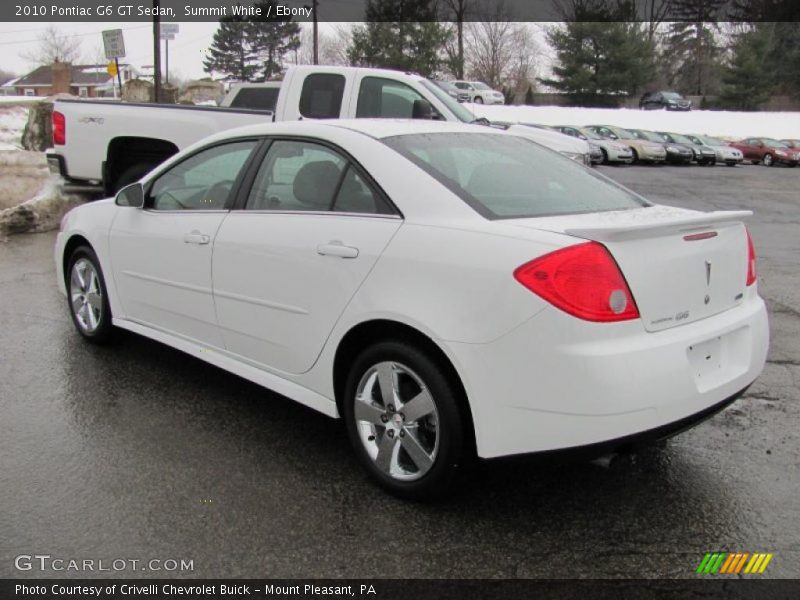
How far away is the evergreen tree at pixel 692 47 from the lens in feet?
208

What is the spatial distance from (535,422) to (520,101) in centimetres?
6301

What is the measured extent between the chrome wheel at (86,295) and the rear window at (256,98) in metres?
5.37

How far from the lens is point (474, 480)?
127 inches

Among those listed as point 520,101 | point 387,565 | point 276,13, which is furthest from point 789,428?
point 520,101

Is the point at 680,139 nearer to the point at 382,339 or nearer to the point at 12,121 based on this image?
the point at 12,121

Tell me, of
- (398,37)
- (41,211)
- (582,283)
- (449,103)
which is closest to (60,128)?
(41,211)

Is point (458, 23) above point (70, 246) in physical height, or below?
above

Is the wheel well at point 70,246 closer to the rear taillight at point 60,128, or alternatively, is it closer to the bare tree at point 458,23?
the rear taillight at point 60,128

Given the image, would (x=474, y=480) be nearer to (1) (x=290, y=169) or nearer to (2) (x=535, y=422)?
(2) (x=535, y=422)

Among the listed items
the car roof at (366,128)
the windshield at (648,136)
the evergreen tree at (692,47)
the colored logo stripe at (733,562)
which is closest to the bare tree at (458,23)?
the evergreen tree at (692,47)

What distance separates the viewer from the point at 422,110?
830 centimetres

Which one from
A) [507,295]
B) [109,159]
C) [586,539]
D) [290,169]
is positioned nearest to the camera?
[507,295]

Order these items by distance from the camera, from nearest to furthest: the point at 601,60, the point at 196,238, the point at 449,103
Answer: the point at 196,238, the point at 449,103, the point at 601,60

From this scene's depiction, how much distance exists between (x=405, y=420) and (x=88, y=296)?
3.02 m
